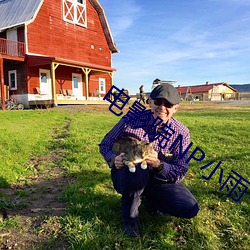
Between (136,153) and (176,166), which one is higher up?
(136,153)

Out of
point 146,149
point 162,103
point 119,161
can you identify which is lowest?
point 119,161

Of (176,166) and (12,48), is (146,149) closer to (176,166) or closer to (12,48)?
(176,166)

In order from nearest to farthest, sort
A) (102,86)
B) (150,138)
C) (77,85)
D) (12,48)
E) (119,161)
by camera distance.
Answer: (119,161)
(150,138)
(12,48)
(77,85)
(102,86)

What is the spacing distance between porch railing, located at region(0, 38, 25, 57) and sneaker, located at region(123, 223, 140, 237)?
17478 millimetres

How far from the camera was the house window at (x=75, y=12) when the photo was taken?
21.1 meters

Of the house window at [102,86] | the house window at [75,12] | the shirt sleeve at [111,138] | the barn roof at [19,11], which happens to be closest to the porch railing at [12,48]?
the barn roof at [19,11]

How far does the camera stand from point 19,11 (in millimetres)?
20203

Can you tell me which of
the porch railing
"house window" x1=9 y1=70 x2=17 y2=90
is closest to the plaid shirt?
the porch railing

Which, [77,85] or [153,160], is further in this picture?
[77,85]

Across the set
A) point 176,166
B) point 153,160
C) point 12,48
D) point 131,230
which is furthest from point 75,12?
point 131,230

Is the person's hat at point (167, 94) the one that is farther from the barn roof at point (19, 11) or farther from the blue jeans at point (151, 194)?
the barn roof at point (19, 11)

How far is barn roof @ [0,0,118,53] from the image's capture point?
19.1 meters

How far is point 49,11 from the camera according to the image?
2002 centimetres

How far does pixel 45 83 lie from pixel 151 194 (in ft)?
61.7
